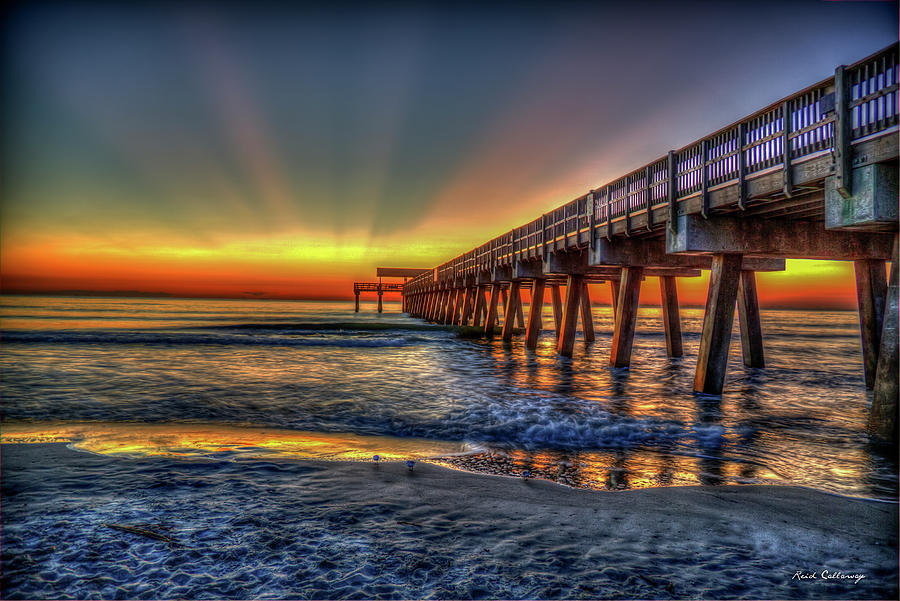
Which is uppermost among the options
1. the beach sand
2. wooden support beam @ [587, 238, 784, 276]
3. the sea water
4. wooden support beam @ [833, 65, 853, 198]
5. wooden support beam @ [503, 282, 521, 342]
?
wooden support beam @ [833, 65, 853, 198]

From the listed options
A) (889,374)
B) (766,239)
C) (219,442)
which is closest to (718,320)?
(766,239)

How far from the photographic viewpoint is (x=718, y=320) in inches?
408

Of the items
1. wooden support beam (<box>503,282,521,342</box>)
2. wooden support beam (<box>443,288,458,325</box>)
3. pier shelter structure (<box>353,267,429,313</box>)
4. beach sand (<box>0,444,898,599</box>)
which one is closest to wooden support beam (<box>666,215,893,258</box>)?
beach sand (<box>0,444,898,599</box>)

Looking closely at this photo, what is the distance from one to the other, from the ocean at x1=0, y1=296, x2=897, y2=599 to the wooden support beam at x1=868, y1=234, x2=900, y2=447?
0.48 meters

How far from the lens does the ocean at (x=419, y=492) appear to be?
3.07 meters

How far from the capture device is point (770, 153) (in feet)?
27.5

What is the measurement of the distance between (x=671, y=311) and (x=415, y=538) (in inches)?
712

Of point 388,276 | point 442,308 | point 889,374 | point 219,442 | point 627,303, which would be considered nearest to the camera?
point 889,374

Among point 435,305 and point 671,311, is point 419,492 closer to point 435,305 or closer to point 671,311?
point 671,311

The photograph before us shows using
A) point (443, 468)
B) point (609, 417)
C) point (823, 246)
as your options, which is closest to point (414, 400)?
point (609, 417)

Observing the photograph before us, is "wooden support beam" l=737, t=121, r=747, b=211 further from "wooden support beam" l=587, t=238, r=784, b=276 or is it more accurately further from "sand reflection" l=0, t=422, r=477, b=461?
"sand reflection" l=0, t=422, r=477, b=461

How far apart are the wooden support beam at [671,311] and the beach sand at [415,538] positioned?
14791 mm

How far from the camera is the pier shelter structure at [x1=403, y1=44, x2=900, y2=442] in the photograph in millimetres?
6613

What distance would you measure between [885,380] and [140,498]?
9.72 metres
